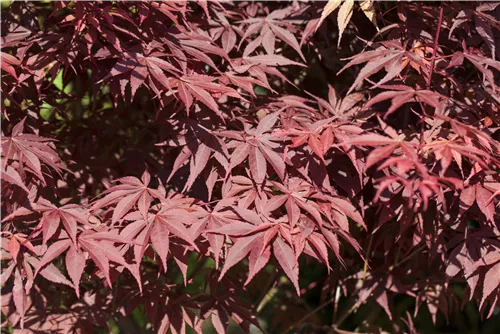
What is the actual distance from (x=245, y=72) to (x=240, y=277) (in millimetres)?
1005

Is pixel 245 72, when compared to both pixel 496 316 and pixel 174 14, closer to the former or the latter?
pixel 174 14

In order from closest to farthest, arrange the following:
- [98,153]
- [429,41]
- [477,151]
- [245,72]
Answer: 1. [477,151]
2. [429,41]
3. [245,72]
4. [98,153]

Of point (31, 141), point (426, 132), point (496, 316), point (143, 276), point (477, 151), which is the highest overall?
point (477, 151)

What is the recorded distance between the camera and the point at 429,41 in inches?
87.5

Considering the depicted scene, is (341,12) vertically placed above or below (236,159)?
above

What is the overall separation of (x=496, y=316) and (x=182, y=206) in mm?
3524

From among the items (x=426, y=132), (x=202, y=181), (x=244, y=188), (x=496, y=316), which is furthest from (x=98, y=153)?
(x=496, y=316)

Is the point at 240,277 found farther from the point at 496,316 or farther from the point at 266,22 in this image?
the point at 496,316

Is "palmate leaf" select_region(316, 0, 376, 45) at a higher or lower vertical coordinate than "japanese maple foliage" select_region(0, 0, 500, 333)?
higher

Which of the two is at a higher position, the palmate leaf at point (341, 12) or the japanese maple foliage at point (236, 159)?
the palmate leaf at point (341, 12)

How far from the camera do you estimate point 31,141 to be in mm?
2088

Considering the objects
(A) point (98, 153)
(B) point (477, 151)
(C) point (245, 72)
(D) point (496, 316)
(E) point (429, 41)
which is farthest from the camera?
(D) point (496, 316)

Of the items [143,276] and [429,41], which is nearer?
[429,41]

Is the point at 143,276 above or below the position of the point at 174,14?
below
